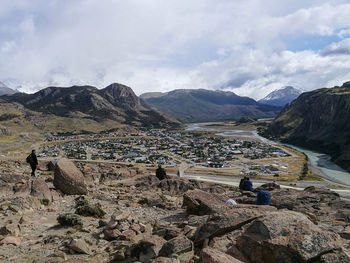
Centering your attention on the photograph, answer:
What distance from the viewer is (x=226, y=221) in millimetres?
10047

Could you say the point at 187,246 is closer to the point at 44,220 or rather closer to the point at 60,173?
the point at 44,220

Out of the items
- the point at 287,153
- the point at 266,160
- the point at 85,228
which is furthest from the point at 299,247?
the point at 287,153

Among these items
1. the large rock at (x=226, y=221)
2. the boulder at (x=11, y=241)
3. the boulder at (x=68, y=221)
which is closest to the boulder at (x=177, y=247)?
the large rock at (x=226, y=221)

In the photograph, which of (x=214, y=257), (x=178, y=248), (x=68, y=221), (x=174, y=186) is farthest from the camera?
(x=174, y=186)

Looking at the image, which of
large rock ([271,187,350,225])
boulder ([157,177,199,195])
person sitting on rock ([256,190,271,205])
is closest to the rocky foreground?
large rock ([271,187,350,225])

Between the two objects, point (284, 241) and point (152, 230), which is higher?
point (284, 241)

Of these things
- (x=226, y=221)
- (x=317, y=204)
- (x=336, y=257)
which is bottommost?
(x=317, y=204)

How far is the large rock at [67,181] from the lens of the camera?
21297mm

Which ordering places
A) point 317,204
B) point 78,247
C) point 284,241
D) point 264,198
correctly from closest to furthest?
point 284,241 < point 78,247 < point 264,198 < point 317,204

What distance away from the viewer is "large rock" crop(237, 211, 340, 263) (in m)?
7.71

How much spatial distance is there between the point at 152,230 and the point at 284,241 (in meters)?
7.96

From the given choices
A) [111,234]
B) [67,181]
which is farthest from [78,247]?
[67,181]

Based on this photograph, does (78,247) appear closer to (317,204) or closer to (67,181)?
(67,181)

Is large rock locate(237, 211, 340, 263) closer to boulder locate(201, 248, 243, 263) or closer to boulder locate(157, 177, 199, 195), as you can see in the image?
boulder locate(201, 248, 243, 263)
